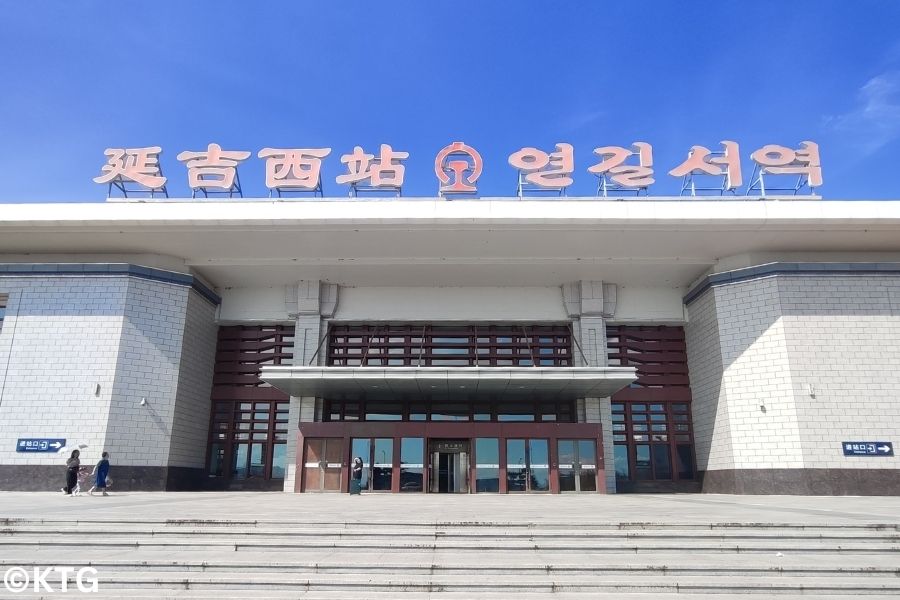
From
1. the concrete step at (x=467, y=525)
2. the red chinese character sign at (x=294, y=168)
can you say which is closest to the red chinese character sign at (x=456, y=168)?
the red chinese character sign at (x=294, y=168)

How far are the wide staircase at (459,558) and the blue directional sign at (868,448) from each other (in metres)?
13.3

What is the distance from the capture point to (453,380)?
75.7ft

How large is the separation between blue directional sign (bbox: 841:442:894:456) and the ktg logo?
922 inches

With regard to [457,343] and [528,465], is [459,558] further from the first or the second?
[457,343]

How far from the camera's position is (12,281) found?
2470 centimetres

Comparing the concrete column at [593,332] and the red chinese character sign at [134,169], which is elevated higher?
the red chinese character sign at [134,169]

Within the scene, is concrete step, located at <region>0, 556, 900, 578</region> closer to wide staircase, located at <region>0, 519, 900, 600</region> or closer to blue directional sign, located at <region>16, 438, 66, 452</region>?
wide staircase, located at <region>0, 519, 900, 600</region>

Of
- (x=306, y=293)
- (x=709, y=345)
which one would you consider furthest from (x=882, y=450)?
(x=306, y=293)

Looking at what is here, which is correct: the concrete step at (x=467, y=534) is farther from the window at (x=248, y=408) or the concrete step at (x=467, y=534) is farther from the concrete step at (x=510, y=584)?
the window at (x=248, y=408)

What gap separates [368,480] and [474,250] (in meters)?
10.1

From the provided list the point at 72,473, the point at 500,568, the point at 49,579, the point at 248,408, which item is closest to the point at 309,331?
the point at 248,408

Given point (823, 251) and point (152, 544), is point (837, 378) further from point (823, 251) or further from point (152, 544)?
point (152, 544)

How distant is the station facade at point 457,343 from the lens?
2266cm

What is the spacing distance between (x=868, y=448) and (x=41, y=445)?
30030mm
